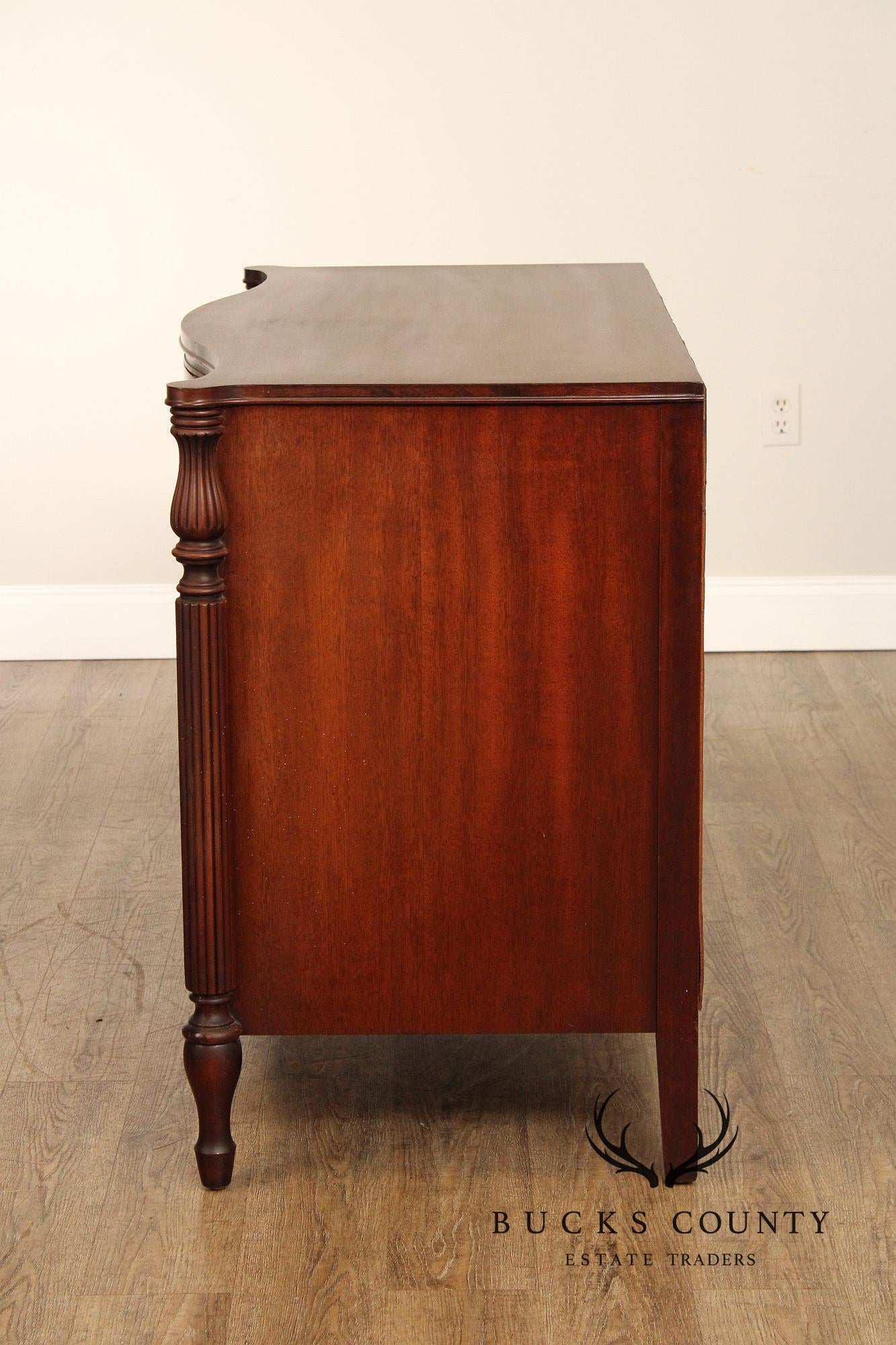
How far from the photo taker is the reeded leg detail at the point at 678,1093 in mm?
1315

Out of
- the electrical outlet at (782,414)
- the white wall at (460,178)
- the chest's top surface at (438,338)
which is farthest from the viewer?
the electrical outlet at (782,414)

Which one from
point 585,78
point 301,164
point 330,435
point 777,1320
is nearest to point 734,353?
point 585,78

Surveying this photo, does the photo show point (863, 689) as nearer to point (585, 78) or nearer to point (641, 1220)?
point (585, 78)

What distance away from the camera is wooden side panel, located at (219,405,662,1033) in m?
1.22

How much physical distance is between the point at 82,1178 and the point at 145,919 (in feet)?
1.79

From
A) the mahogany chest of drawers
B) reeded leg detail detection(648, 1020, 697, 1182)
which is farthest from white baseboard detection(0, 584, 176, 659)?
reeded leg detail detection(648, 1020, 697, 1182)

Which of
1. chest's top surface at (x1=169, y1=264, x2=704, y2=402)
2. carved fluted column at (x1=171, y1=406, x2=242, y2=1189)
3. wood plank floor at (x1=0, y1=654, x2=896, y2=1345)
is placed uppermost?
chest's top surface at (x1=169, y1=264, x2=704, y2=402)

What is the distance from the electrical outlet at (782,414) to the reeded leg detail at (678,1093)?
1.73 metres

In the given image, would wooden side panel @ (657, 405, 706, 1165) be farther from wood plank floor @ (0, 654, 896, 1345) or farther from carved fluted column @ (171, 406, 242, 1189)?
carved fluted column @ (171, 406, 242, 1189)

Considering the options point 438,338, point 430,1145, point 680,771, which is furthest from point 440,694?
point 430,1145

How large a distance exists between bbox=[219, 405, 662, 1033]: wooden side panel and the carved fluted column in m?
0.02

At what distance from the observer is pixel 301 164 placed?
8.96ft

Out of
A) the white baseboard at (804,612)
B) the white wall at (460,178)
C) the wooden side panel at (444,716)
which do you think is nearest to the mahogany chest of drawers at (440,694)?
the wooden side panel at (444,716)

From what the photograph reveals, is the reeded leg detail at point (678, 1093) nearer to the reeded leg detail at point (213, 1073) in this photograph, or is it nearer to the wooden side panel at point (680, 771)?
the wooden side panel at point (680, 771)
